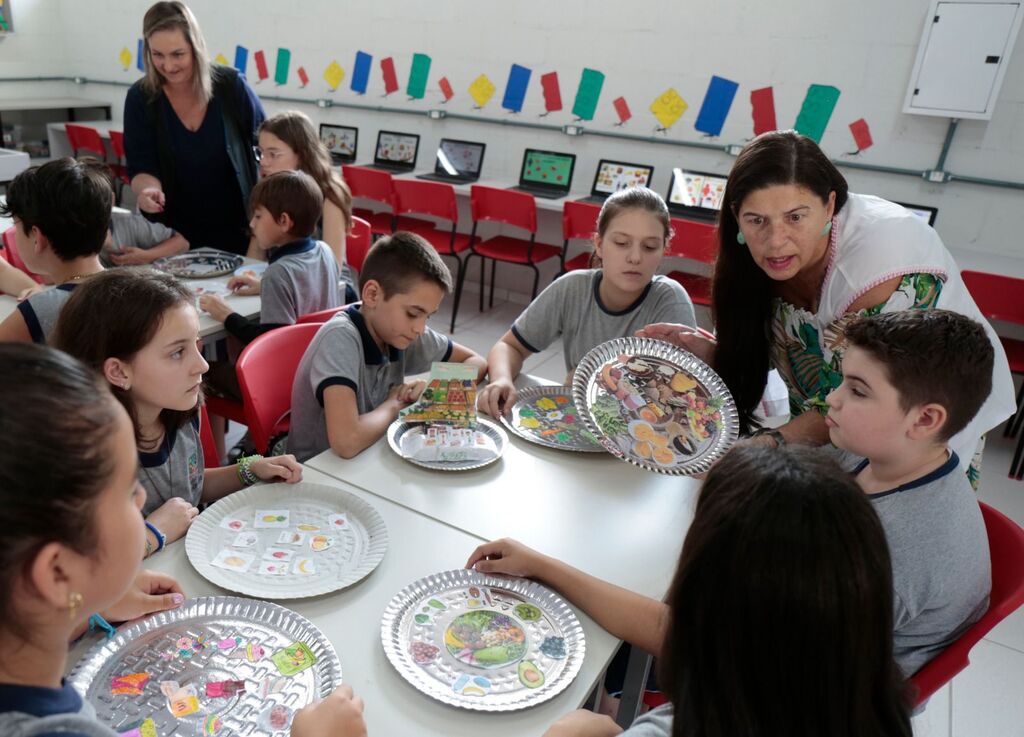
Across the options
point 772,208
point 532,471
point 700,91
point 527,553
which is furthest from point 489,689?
point 700,91

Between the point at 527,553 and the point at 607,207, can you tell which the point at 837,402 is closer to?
the point at 527,553

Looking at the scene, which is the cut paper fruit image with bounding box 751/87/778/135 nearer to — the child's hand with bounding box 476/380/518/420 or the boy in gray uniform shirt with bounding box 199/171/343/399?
the boy in gray uniform shirt with bounding box 199/171/343/399

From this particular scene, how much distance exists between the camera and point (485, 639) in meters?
1.01

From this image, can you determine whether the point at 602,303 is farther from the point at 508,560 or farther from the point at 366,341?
the point at 508,560

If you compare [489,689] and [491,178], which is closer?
[489,689]

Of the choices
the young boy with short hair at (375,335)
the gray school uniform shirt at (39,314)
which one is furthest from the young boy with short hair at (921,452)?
the gray school uniform shirt at (39,314)

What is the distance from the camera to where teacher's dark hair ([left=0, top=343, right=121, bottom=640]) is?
55 cm

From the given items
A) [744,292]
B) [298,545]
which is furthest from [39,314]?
[744,292]

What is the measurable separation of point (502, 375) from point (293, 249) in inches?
37.2

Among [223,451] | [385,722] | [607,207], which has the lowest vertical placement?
[223,451]

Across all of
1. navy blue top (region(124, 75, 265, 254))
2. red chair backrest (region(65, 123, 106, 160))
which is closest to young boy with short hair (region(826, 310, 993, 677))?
navy blue top (region(124, 75, 265, 254))

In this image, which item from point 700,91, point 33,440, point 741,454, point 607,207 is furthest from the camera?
point 700,91

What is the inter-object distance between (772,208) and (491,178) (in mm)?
4003

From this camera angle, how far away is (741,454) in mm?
774
